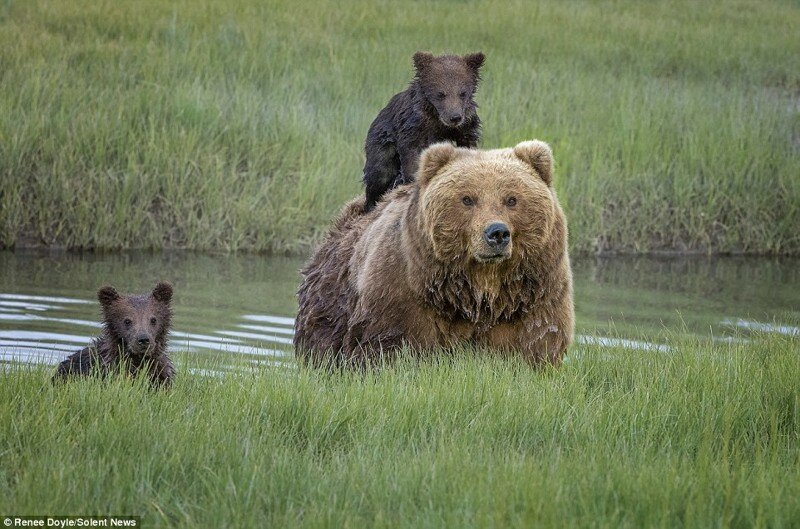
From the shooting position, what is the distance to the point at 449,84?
7547mm

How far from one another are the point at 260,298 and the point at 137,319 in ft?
13.6

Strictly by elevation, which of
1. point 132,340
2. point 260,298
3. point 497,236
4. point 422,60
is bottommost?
point 260,298

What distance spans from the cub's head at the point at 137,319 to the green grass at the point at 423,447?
0.32 m

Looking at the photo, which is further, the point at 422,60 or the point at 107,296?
the point at 422,60

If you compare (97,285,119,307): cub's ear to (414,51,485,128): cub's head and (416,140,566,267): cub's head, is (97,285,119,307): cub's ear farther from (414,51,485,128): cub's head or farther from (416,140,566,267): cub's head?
(414,51,485,128): cub's head

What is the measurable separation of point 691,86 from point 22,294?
9479 millimetres

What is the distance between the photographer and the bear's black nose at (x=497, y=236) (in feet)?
17.9

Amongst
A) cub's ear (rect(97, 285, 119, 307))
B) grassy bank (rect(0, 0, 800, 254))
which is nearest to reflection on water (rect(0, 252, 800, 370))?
grassy bank (rect(0, 0, 800, 254))

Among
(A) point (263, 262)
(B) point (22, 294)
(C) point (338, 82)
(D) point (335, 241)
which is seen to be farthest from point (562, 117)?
(D) point (335, 241)

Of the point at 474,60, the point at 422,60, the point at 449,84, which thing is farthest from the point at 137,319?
the point at 474,60

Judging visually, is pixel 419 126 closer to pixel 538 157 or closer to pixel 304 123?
pixel 538 157

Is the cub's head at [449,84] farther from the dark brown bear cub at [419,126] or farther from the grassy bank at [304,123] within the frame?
the grassy bank at [304,123]

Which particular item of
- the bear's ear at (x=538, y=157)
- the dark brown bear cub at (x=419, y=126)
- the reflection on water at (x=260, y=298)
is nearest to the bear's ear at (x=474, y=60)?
the dark brown bear cub at (x=419, y=126)

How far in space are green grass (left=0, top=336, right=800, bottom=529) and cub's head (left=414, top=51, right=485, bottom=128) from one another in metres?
1.82
